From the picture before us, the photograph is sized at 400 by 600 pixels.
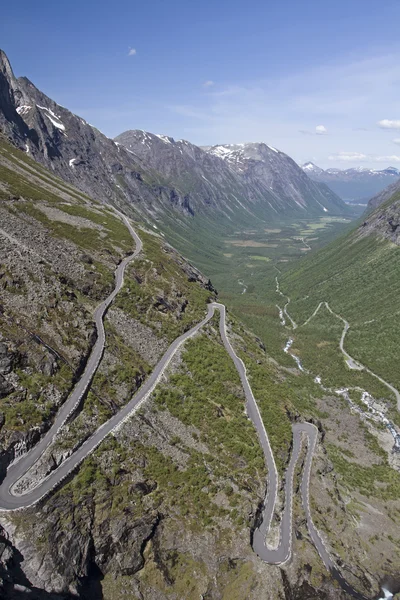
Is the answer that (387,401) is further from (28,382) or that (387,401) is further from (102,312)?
(28,382)

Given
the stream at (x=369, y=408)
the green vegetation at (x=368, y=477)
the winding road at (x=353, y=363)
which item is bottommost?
the green vegetation at (x=368, y=477)

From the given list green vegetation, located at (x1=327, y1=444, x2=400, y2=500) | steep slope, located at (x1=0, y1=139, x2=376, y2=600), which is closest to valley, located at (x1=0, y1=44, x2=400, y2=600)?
steep slope, located at (x1=0, y1=139, x2=376, y2=600)

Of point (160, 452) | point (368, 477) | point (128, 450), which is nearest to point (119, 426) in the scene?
point (128, 450)

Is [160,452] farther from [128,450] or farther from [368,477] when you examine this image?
A: [368,477]

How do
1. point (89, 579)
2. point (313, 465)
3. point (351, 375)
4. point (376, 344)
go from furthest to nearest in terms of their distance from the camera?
1. point (376, 344)
2. point (351, 375)
3. point (313, 465)
4. point (89, 579)

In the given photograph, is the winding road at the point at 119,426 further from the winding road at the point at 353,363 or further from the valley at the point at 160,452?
the winding road at the point at 353,363

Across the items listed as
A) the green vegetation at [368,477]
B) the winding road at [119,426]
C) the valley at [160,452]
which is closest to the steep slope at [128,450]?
the valley at [160,452]

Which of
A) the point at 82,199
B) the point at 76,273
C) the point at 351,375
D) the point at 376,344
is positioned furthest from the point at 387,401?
the point at 82,199

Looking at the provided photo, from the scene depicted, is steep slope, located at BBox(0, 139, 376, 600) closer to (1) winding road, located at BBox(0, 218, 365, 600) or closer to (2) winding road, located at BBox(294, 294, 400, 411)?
(1) winding road, located at BBox(0, 218, 365, 600)
